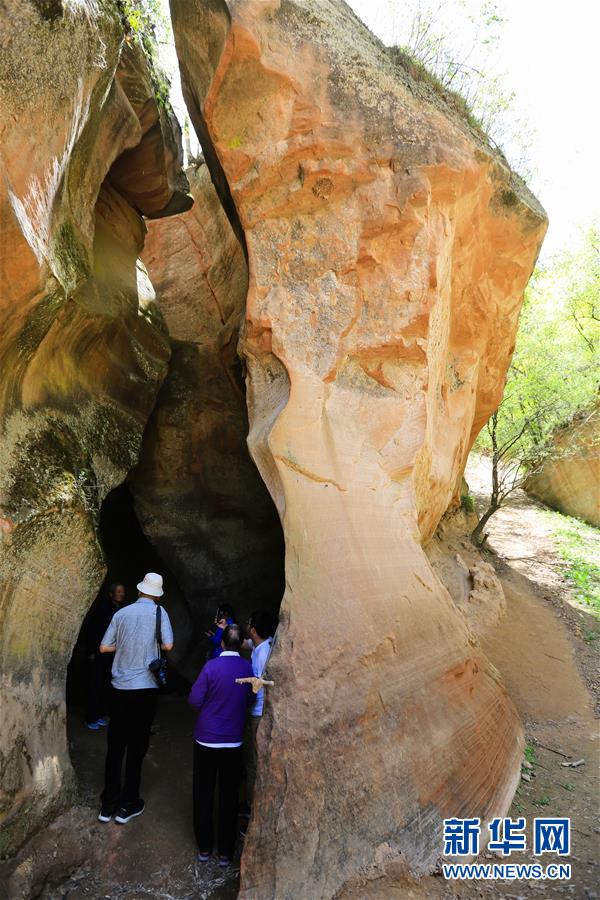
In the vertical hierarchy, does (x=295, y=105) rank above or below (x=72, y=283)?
above

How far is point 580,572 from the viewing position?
11391mm

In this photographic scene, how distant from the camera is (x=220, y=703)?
4.21 meters

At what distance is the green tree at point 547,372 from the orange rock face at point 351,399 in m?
5.81

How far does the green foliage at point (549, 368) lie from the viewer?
11953 millimetres

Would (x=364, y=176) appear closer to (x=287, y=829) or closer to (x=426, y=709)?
(x=426, y=709)

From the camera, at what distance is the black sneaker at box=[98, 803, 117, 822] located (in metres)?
4.48

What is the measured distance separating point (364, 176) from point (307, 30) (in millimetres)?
1425

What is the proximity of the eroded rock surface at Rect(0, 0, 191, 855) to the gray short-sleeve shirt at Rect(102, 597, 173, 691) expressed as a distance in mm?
562

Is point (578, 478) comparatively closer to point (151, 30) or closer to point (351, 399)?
point (351, 399)

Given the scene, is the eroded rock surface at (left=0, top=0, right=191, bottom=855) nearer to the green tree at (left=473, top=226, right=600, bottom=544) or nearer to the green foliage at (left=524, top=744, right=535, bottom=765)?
the green foliage at (left=524, top=744, right=535, bottom=765)

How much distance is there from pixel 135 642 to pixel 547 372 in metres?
10.6

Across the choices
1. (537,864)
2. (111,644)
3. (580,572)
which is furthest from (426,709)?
(580,572)

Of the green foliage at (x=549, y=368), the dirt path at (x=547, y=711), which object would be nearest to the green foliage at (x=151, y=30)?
the dirt path at (x=547, y=711)

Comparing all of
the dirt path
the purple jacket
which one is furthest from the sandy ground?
the purple jacket
